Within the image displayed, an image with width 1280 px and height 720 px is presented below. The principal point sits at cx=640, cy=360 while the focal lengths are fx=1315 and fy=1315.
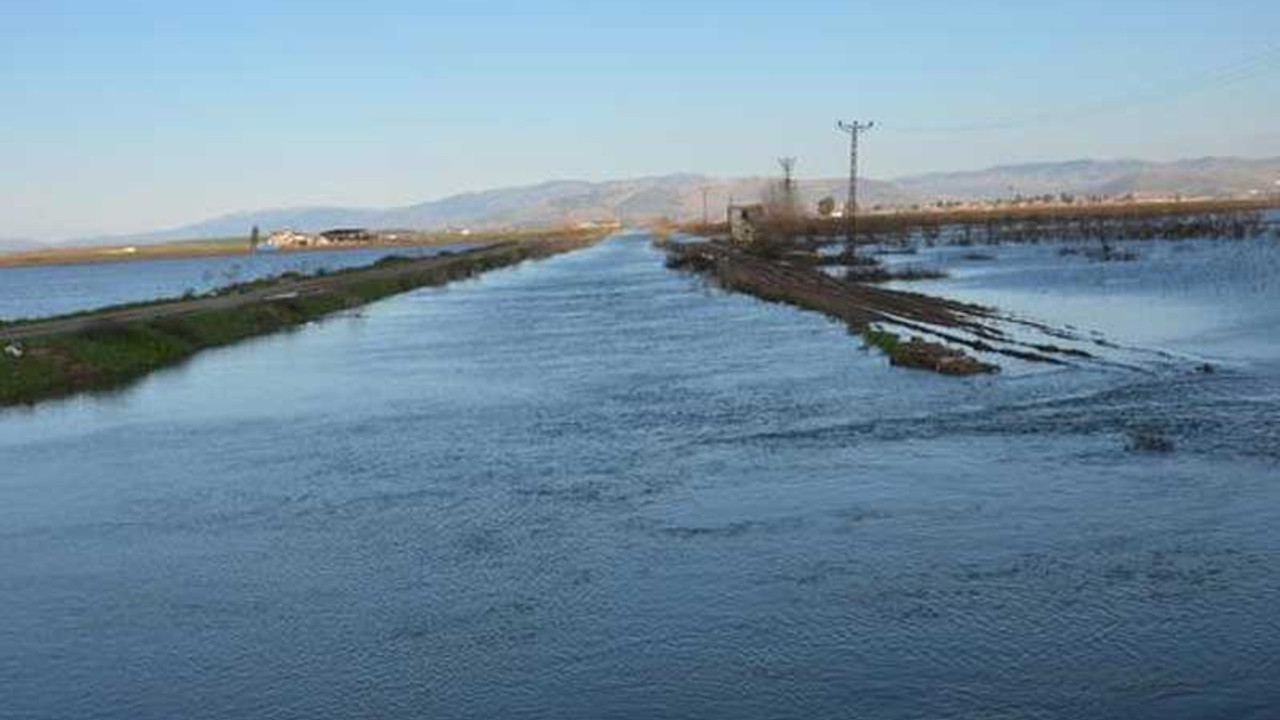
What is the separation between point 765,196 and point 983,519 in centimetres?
13222

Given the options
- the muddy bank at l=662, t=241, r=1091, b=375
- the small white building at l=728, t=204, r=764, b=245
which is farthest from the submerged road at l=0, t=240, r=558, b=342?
the small white building at l=728, t=204, r=764, b=245

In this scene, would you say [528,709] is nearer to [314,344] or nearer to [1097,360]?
[1097,360]

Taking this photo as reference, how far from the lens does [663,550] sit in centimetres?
1336

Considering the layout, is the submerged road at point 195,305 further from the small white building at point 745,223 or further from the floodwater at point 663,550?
the small white building at point 745,223

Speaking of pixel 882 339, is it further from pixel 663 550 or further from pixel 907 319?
pixel 663 550

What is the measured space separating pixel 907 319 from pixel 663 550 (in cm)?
2493

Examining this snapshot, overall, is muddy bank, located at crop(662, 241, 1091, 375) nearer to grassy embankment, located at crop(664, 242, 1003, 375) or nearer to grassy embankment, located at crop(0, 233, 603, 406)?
grassy embankment, located at crop(664, 242, 1003, 375)

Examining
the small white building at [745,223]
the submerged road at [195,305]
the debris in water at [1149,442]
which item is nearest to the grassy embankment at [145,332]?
the submerged road at [195,305]

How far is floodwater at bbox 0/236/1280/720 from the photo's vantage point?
9.66 meters

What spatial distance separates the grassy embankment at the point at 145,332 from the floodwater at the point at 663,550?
4962 millimetres

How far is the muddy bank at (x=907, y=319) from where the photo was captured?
26797 mm

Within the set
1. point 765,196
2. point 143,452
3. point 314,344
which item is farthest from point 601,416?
point 765,196

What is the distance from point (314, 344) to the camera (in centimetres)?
4019

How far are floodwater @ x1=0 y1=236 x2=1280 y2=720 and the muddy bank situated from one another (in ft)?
3.90
